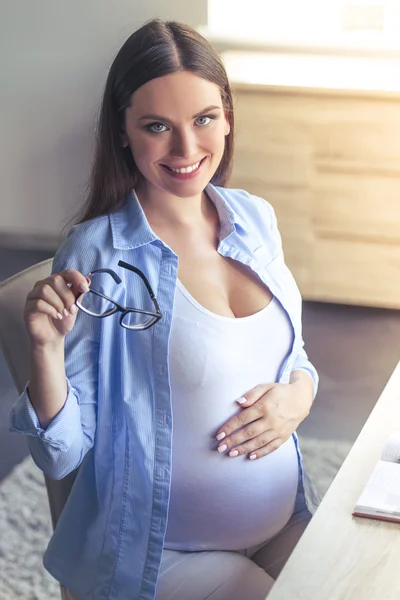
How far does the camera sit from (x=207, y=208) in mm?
1603

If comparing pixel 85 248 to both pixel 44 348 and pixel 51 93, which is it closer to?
→ pixel 44 348

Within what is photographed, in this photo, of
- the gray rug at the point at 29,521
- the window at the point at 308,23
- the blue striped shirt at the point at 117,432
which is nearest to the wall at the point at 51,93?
the window at the point at 308,23

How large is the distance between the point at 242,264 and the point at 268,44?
7.92 feet

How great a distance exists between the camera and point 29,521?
2523 millimetres

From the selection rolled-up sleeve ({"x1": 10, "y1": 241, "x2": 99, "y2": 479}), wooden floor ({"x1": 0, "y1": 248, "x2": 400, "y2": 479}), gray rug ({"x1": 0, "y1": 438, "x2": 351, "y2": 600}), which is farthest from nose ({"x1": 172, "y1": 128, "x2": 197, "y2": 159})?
wooden floor ({"x1": 0, "y1": 248, "x2": 400, "y2": 479})

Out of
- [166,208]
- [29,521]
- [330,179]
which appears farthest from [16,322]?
[330,179]

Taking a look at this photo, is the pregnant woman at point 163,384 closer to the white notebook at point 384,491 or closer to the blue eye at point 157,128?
the blue eye at point 157,128

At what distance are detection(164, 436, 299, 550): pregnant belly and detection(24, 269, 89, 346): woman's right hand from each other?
0.30 metres

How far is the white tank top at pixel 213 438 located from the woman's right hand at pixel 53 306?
22cm

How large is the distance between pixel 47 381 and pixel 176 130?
0.42 m

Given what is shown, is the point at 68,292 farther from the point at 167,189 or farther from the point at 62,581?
the point at 62,581

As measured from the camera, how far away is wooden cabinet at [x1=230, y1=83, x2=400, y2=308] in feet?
11.1

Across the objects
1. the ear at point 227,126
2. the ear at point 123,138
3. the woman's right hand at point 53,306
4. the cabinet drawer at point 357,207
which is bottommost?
the cabinet drawer at point 357,207

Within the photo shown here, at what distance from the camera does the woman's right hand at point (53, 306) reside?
122 cm
